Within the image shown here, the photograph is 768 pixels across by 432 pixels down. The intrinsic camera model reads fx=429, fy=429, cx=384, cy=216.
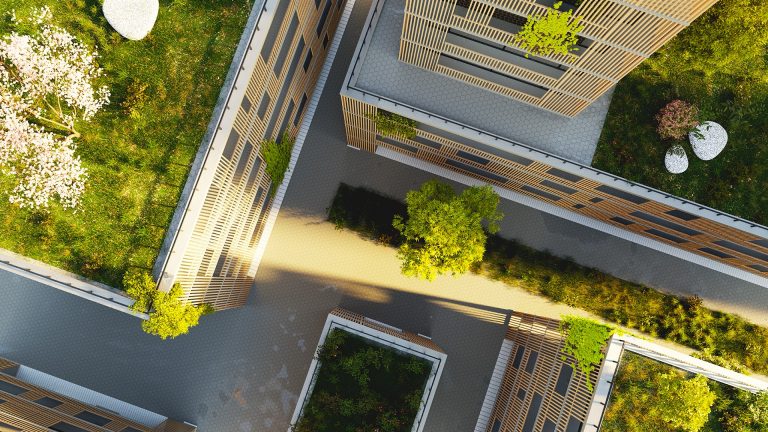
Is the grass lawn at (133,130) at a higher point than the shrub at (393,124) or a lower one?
lower

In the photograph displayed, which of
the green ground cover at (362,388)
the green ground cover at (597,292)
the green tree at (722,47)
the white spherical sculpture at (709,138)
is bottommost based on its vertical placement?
the green ground cover at (362,388)

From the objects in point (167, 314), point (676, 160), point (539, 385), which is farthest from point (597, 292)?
point (167, 314)

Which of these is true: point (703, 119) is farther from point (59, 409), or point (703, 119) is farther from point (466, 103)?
point (59, 409)

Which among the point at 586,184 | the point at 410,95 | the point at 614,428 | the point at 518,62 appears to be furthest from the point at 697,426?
the point at 410,95

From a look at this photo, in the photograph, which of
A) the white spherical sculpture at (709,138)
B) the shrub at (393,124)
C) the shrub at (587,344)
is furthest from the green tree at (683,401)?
the shrub at (393,124)

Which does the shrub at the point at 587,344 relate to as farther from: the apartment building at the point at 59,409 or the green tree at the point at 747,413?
the apartment building at the point at 59,409

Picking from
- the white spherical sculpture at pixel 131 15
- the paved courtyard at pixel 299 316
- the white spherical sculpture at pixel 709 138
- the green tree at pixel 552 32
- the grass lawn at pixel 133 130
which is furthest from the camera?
the paved courtyard at pixel 299 316

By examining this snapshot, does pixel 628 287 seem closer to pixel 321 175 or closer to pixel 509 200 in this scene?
pixel 509 200
